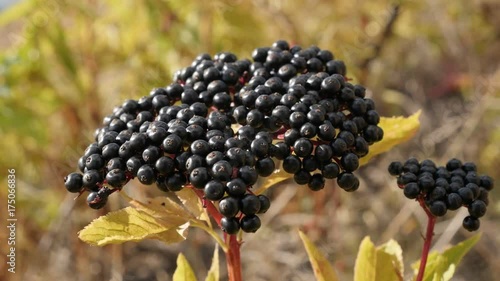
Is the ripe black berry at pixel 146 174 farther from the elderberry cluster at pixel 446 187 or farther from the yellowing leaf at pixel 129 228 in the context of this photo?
the elderberry cluster at pixel 446 187

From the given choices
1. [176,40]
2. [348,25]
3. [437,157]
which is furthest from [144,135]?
[437,157]

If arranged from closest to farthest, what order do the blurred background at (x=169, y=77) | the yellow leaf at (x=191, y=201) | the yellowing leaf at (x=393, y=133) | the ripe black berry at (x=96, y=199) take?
the ripe black berry at (x=96, y=199) → the yellow leaf at (x=191, y=201) → the yellowing leaf at (x=393, y=133) → the blurred background at (x=169, y=77)

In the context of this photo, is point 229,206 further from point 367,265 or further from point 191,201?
point 367,265

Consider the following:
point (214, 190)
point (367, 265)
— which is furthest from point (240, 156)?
point (367, 265)

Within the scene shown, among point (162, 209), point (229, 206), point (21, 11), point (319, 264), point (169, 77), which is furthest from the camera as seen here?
point (21, 11)

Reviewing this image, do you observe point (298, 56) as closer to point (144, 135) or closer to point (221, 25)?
point (144, 135)

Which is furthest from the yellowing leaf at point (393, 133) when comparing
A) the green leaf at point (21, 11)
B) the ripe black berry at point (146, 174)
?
the green leaf at point (21, 11)
